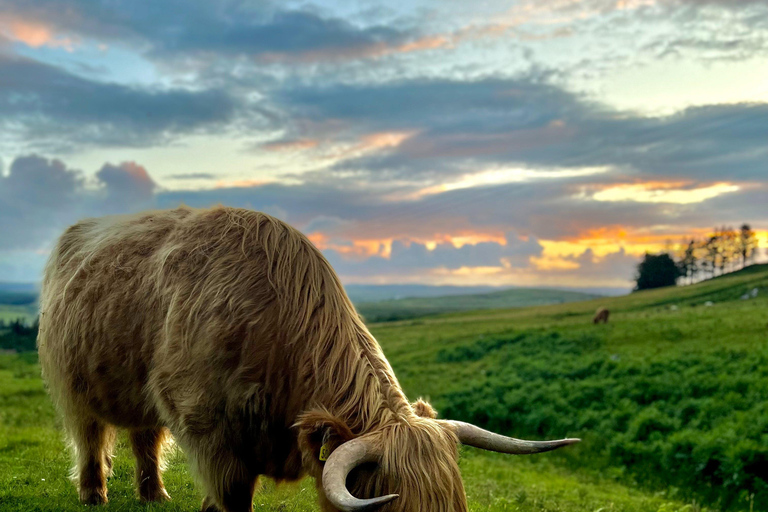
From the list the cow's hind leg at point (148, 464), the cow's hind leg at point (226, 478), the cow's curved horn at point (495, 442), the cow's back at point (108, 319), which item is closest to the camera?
the cow's curved horn at point (495, 442)

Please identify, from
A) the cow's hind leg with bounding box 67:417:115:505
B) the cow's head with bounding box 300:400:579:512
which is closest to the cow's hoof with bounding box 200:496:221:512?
the cow's hind leg with bounding box 67:417:115:505

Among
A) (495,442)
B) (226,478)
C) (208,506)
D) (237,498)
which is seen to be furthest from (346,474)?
(208,506)

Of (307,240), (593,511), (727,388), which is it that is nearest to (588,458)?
(727,388)

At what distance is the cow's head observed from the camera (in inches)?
157

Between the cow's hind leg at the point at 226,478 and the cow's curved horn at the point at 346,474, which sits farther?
the cow's hind leg at the point at 226,478

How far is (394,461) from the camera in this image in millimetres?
4137

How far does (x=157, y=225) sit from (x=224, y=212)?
37.1 inches

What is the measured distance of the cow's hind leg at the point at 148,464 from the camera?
7371 millimetres

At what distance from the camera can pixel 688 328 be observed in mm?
26188

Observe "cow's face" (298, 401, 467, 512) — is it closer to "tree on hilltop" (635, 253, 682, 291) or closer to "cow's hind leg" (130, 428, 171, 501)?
"cow's hind leg" (130, 428, 171, 501)

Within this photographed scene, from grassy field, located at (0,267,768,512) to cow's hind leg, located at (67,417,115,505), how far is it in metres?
0.23

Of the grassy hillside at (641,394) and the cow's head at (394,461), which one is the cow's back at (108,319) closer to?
the cow's head at (394,461)

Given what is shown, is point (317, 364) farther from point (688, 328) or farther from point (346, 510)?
point (688, 328)

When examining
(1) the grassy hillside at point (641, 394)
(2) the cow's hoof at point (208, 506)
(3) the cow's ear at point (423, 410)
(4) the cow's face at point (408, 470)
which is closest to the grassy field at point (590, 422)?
(1) the grassy hillside at point (641, 394)
